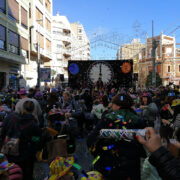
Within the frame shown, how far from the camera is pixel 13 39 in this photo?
770 inches

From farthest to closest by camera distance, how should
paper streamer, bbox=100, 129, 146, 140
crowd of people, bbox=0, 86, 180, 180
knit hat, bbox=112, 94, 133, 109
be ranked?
knit hat, bbox=112, 94, 133, 109
paper streamer, bbox=100, 129, 146, 140
crowd of people, bbox=0, 86, 180, 180

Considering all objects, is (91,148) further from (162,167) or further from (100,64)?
(100,64)

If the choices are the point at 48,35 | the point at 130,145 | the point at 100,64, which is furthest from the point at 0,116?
the point at 48,35

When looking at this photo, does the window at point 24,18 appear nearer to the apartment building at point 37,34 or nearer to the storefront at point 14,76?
the apartment building at point 37,34

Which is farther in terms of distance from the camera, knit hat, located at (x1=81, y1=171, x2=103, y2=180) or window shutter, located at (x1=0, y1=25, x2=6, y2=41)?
window shutter, located at (x1=0, y1=25, x2=6, y2=41)

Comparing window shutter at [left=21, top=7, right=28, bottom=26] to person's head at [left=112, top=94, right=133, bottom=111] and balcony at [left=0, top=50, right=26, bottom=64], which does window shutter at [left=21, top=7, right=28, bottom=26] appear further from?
person's head at [left=112, top=94, right=133, bottom=111]

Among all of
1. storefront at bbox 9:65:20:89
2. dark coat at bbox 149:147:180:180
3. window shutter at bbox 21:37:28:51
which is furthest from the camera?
window shutter at bbox 21:37:28:51

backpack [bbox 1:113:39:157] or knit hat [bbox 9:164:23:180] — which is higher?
backpack [bbox 1:113:39:157]

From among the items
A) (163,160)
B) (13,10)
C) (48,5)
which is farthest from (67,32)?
(163,160)

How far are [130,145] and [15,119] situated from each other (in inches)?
74.7

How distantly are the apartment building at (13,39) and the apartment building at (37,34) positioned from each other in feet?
4.84

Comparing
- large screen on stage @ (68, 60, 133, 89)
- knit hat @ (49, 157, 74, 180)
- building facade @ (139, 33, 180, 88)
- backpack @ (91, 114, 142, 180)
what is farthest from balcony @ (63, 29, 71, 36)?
backpack @ (91, 114, 142, 180)

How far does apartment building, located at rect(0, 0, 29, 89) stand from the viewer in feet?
58.4

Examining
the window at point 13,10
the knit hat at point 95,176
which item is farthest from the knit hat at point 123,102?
the window at point 13,10
